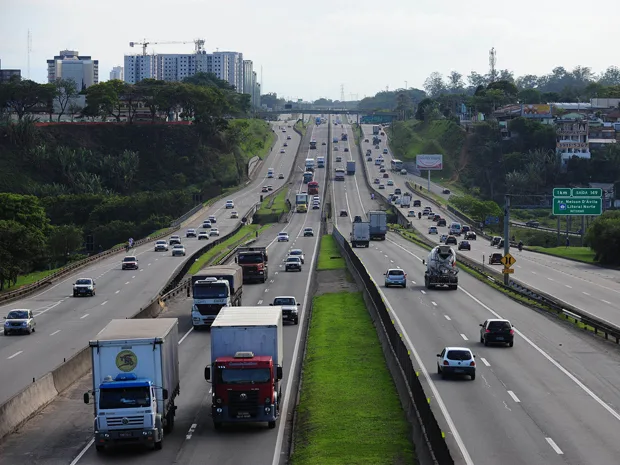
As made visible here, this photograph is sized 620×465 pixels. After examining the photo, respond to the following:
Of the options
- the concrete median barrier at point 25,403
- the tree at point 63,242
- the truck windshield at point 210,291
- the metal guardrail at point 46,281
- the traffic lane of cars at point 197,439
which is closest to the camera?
the traffic lane of cars at point 197,439

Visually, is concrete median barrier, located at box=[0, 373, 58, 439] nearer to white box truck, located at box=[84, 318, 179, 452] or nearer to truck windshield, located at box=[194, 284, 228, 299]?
white box truck, located at box=[84, 318, 179, 452]

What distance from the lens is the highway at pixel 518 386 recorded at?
2752cm

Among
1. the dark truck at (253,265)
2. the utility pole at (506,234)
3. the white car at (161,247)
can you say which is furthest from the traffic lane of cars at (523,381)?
the white car at (161,247)

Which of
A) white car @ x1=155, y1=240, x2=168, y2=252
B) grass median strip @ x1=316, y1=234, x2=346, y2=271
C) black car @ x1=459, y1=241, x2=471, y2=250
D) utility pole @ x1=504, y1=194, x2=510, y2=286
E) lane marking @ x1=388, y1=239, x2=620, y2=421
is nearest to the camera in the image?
lane marking @ x1=388, y1=239, x2=620, y2=421

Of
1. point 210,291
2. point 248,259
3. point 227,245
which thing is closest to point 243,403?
point 210,291

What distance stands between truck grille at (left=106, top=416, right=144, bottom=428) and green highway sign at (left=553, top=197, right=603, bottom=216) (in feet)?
223

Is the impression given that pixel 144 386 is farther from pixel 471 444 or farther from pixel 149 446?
pixel 471 444

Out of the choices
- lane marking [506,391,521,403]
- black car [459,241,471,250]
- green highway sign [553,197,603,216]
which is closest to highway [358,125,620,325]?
black car [459,241,471,250]

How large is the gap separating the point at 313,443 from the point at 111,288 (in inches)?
2151

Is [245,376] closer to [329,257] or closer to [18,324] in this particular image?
[18,324]

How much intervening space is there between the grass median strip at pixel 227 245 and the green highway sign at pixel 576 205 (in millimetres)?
31310

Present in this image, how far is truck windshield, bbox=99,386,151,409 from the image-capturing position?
2673 cm

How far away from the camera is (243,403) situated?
29.3 metres

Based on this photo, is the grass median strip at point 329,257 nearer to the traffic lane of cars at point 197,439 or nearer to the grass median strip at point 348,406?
the grass median strip at point 348,406
